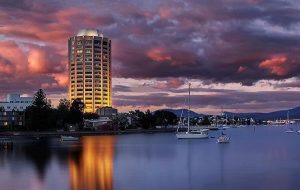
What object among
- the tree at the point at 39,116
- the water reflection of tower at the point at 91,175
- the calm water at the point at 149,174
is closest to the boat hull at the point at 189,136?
the tree at the point at 39,116

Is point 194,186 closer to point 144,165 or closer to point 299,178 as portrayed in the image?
point 299,178

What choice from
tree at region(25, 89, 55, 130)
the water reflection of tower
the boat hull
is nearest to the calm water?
the water reflection of tower

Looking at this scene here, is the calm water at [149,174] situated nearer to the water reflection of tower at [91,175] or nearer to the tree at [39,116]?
the water reflection of tower at [91,175]

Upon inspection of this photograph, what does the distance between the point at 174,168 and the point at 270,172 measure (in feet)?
38.4

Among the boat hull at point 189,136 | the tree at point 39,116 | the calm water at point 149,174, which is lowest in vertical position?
the calm water at point 149,174

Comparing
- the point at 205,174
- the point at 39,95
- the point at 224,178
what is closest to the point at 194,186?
the point at 224,178

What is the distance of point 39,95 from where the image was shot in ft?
613

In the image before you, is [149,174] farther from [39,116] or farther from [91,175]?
[39,116]

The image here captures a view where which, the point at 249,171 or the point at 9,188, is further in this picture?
the point at 249,171

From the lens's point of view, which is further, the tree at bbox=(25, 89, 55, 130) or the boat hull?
the tree at bbox=(25, 89, 55, 130)

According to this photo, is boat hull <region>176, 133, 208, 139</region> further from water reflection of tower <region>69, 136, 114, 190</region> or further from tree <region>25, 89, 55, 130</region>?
water reflection of tower <region>69, 136, 114, 190</region>

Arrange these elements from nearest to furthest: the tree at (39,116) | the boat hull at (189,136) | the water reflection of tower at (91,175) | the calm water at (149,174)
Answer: the water reflection of tower at (91,175) < the calm water at (149,174) < the boat hull at (189,136) < the tree at (39,116)

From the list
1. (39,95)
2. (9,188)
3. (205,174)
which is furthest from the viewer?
(39,95)

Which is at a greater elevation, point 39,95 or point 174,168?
point 39,95
